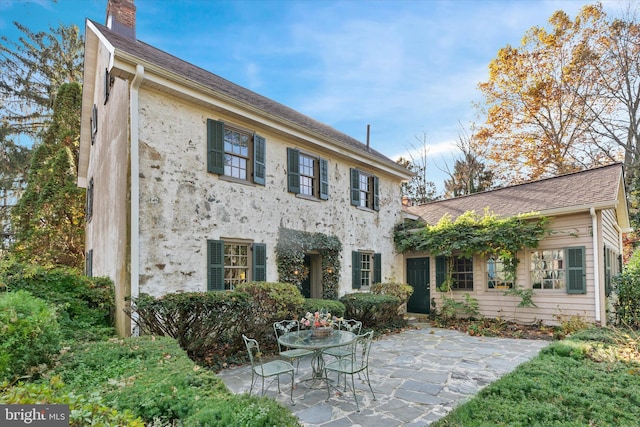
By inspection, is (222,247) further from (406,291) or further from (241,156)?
(406,291)

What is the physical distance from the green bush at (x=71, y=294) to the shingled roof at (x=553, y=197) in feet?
34.1

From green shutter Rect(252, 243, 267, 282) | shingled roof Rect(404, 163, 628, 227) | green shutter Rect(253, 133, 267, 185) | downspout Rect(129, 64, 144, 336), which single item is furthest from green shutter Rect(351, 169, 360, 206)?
downspout Rect(129, 64, 144, 336)

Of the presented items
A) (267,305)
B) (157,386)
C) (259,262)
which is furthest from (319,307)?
(157,386)

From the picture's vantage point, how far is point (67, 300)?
6.30 meters

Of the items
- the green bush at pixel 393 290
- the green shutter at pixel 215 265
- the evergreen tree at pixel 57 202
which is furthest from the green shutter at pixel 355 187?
the evergreen tree at pixel 57 202

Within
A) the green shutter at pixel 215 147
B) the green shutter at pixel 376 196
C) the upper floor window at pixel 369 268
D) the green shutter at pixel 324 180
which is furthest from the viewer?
the green shutter at pixel 376 196

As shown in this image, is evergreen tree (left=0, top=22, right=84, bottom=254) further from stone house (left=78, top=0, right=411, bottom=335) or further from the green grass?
the green grass

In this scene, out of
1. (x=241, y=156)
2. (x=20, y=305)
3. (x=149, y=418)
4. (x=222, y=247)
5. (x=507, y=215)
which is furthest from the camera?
(x=507, y=215)

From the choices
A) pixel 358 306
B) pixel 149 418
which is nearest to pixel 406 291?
pixel 358 306

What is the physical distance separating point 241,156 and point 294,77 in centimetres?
601

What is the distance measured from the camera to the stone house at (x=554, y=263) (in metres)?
8.75

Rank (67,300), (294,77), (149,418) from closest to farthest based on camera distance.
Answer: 1. (149,418)
2. (67,300)
3. (294,77)

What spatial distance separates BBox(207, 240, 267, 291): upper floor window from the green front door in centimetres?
649

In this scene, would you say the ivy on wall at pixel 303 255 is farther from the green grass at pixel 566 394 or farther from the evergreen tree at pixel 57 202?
the evergreen tree at pixel 57 202
